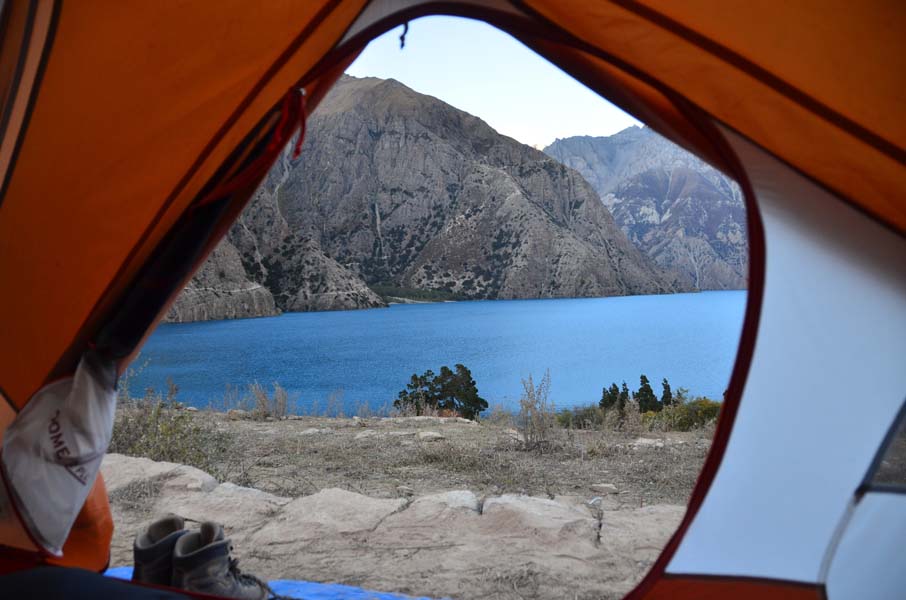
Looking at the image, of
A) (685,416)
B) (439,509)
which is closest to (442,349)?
(685,416)

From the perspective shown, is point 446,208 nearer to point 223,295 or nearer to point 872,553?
point 223,295

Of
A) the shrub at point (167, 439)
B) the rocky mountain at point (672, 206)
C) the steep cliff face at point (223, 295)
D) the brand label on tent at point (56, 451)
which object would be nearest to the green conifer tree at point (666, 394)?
the shrub at point (167, 439)

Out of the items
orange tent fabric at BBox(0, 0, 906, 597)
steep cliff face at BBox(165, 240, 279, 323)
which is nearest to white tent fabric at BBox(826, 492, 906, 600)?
orange tent fabric at BBox(0, 0, 906, 597)

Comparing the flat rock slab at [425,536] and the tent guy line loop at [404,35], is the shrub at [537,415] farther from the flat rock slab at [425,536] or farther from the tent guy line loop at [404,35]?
the tent guy line loop at [404,35]

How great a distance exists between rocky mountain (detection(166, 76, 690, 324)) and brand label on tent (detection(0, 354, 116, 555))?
28908 millimetres

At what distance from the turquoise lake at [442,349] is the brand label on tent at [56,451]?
5.40 metres

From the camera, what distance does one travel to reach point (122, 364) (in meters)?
2.20

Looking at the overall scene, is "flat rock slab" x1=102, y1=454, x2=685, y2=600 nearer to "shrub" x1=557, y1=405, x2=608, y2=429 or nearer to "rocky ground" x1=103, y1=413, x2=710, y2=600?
"rocky ground" x1=103, y1=413, x2=710, y2=600

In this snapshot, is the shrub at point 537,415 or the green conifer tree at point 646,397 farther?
the green conifer tree at point 646,397

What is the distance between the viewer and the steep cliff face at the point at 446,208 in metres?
50.0

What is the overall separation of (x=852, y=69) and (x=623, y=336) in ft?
87.5

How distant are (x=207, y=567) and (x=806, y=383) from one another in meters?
1.71

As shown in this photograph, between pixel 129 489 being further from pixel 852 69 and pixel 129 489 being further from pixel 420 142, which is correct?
pixel 420 142

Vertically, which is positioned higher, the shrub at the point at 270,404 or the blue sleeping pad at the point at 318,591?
the blue sleeping pad at the point at 318,591
